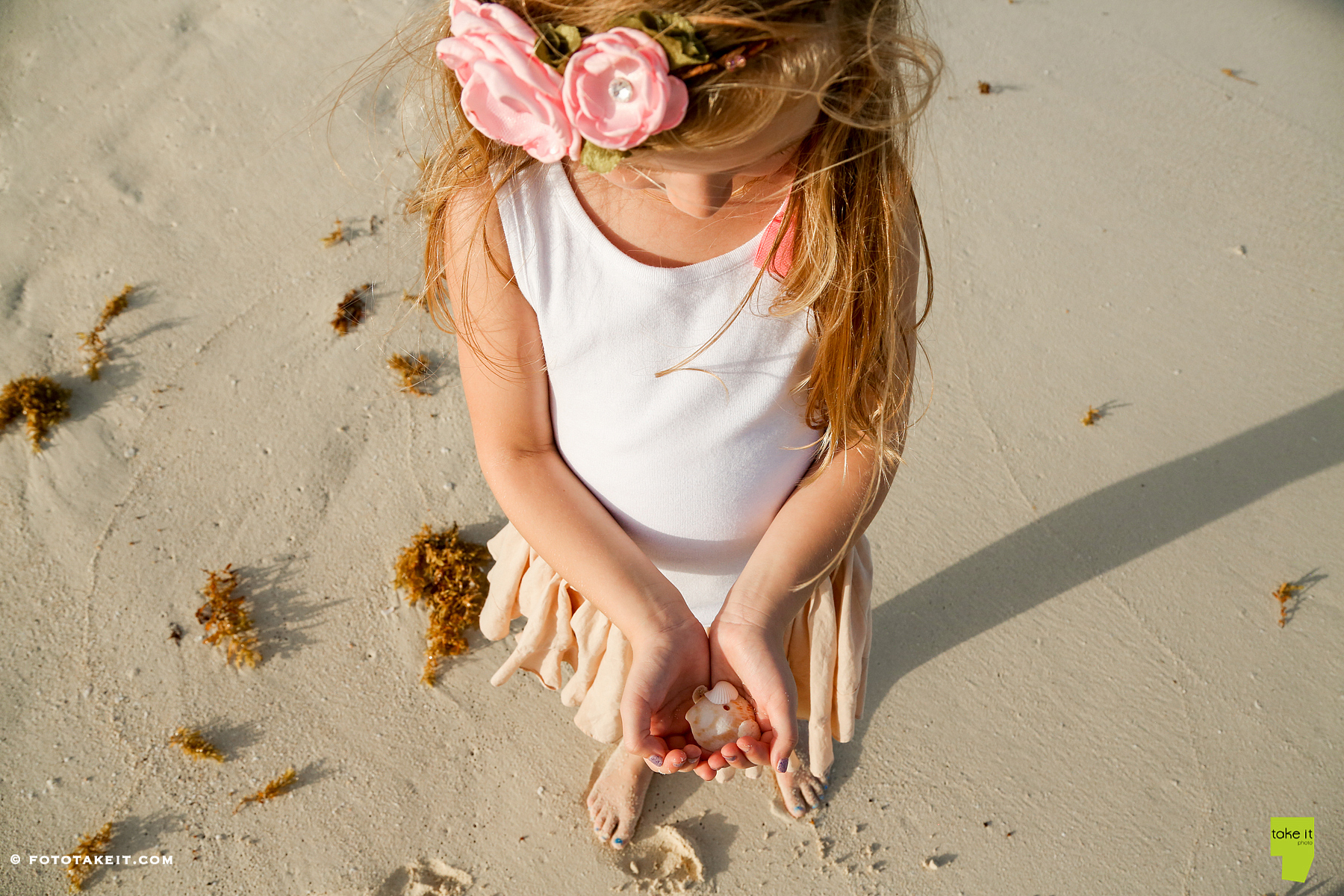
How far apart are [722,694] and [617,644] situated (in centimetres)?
32

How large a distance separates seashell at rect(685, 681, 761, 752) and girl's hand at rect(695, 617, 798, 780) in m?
0.02

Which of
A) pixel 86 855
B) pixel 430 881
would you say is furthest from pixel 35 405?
pixel 430 881

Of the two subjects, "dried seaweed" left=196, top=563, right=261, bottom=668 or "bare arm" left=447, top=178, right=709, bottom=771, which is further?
"dried seaweed" left=196, top=563, right=261, bottom=668

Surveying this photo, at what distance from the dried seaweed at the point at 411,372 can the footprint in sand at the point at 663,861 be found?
1.69 meters

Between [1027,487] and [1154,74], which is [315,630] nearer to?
[1027,487]

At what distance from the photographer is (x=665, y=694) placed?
68.1 inches

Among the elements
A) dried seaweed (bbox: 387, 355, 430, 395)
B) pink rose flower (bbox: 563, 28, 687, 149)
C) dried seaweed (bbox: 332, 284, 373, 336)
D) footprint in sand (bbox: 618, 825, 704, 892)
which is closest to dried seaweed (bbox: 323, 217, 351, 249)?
dried seaweed (bbox: 332, 284, 373, 336)

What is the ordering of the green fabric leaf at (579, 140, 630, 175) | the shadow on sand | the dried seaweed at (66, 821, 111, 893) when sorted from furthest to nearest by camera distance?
the shadow on sand → the dried seaweed at (66, 821, 111, 893) → the green fabric leaf at (579, 140, 630, 175)

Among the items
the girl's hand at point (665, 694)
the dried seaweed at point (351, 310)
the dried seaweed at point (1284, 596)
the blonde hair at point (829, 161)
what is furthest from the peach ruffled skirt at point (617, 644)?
the dried seaweed at point (1284, 596)

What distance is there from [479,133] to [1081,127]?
316cm

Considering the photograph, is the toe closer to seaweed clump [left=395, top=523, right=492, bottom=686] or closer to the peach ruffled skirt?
the peach ruffled skirt

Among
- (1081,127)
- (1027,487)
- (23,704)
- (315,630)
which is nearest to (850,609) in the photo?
(1027,487)

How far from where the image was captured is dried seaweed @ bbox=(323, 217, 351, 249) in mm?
3229

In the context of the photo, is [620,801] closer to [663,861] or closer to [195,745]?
[663,861]
